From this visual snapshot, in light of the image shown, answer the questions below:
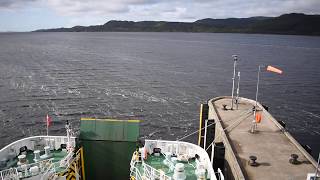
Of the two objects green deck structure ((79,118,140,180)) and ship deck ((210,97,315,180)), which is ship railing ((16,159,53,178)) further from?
ship deck ((210,97,315,180))

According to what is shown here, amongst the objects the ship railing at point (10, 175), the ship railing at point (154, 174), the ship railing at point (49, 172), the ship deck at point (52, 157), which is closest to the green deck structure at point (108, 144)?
the ship deck at point (52, 157)

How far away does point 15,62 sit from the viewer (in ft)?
327

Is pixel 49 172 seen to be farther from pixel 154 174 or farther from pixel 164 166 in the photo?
pixel 164 166

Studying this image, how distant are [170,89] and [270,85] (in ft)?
75.8

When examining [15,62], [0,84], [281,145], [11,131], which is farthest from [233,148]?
[15,62]

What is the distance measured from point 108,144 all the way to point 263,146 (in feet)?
38.3

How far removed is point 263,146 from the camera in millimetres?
22344

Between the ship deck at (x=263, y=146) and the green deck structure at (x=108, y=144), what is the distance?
7.77 meters

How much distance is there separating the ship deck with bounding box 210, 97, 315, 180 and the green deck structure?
7.77 m

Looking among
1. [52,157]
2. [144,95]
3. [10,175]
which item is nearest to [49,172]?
[10,175]

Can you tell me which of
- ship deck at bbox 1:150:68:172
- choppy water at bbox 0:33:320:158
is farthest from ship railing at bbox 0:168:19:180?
choppy water at bbox 0:33:320:158

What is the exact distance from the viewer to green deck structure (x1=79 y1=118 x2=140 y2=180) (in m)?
21.7

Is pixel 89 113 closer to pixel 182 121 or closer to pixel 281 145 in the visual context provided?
pixel 182 121

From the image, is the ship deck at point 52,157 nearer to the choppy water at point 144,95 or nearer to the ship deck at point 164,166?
the ship deck at point 164,166
